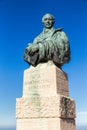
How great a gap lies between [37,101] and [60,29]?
9.78 feet

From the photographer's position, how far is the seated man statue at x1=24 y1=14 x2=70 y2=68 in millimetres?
11086

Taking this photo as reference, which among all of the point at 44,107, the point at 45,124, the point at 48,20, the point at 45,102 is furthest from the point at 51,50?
the point at 45,124

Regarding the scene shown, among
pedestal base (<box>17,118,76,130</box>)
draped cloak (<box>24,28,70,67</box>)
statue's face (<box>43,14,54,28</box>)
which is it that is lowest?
pedestal base (<box>17,118,76,130</box>)

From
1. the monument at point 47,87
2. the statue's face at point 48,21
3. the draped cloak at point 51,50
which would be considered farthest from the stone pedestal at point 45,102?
the statue's face at point 48,21

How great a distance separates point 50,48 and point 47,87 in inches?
57.8

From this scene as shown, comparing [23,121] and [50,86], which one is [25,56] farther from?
[23,121]

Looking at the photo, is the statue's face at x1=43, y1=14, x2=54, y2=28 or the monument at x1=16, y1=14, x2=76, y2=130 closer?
the monument at x1=16, y1=14, x2=76, y2=130

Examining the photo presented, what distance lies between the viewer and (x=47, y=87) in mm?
10688

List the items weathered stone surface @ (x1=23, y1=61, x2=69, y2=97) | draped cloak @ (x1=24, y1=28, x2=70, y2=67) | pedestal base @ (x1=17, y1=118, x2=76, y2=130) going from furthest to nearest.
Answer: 1. draped cloak @ (x1=24, y1=28, x2=70, y2=67)
2. weathered stone surface @ (x1=23, y1=61, x2=69, y2=97)
3. pedestal base @ (x1=17, y1=118, x2=76, y2=130)

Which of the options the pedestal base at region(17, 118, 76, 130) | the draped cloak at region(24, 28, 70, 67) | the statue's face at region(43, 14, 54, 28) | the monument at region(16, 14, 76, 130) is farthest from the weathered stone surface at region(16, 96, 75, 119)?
the statue's face at region(43, 14, 54, 28)

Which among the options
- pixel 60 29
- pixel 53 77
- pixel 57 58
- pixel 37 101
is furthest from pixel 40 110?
pixel 60 29

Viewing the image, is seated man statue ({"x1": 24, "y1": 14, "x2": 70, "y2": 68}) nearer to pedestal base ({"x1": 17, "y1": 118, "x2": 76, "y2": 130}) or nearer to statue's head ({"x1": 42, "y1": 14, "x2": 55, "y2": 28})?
statue's head ({"x1": 42, "y1": 14, "x2": 55, "y2": 28})

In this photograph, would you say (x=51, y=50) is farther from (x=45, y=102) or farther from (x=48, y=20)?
(x=45, y=102)

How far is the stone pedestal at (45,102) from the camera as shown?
33.8 ft
